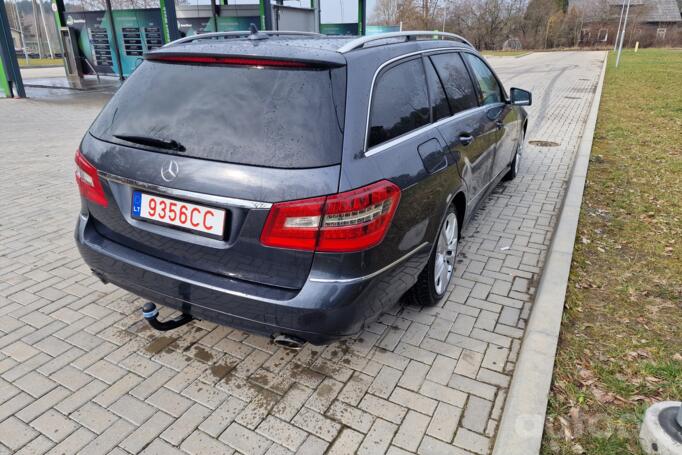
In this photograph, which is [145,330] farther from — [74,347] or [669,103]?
[669,103]

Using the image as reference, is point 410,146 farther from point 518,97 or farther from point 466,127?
point 518,97

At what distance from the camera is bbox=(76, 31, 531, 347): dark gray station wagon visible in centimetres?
218

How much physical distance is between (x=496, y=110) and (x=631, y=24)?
245 feet

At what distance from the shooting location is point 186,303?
2463 millimetres

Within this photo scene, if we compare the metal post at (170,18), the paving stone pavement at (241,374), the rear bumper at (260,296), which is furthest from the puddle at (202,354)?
the metal post at (170,18)

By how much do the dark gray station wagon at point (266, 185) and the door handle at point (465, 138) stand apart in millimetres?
631

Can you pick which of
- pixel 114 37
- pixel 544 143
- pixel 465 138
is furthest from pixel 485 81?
pixel 114 37

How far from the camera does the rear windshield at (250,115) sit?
86.1 inches

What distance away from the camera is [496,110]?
4.57m

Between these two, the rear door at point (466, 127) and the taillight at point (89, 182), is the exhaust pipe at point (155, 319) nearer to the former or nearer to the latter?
the taillight at point (89, 182)

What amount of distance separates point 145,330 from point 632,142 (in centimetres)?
845

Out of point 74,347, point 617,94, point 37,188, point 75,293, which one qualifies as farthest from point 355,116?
point 617,94

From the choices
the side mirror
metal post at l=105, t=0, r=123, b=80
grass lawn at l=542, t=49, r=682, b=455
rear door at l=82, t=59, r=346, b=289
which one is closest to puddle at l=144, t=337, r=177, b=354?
rear door at l=82, t=59, r=346, b=289

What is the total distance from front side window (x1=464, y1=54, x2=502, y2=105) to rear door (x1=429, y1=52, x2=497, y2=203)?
0.76 feet
